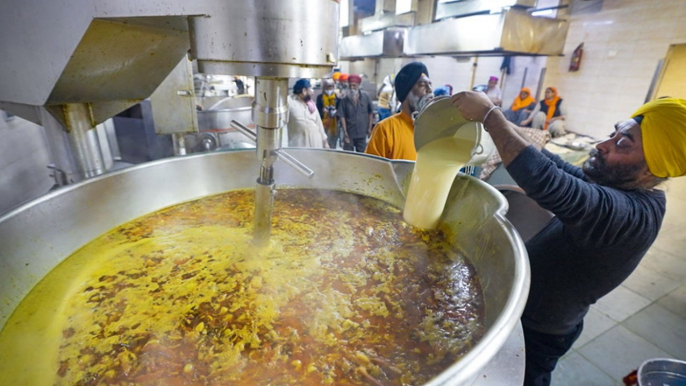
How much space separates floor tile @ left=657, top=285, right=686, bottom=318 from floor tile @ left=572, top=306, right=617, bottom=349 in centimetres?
66

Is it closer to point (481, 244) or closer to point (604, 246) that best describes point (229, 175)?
point (481, 244)

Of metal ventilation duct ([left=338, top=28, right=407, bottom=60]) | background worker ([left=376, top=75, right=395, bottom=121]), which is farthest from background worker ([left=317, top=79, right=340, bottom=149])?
background worker ([left=376, top=75, right=395, bottom=121])

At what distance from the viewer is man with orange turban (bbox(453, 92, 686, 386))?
1120 mm

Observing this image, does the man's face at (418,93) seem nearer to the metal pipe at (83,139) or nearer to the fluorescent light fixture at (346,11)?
the metal pipe at (83,139)

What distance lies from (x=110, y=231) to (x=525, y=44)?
5.31 m

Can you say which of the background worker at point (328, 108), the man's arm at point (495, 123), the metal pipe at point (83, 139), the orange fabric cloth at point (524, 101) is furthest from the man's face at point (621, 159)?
the orange fabric cloth at point (524, 101)

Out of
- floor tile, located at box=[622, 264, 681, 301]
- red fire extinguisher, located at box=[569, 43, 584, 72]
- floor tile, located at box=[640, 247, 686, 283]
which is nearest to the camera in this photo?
floor tile, located at box=[622, 264, 681, 301]

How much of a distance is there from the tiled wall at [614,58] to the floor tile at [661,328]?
13.0 feet

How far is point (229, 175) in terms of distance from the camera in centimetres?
204

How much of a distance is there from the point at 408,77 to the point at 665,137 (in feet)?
5.43

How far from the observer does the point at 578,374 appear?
2197 millimetres

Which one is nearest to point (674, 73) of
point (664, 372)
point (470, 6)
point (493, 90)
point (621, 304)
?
point (493, 90)

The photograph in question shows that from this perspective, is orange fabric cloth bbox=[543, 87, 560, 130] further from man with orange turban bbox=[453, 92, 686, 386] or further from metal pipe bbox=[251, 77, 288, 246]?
metal pipe bbox=[251, 77, 288, 246]

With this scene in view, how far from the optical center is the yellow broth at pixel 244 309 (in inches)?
38.4
